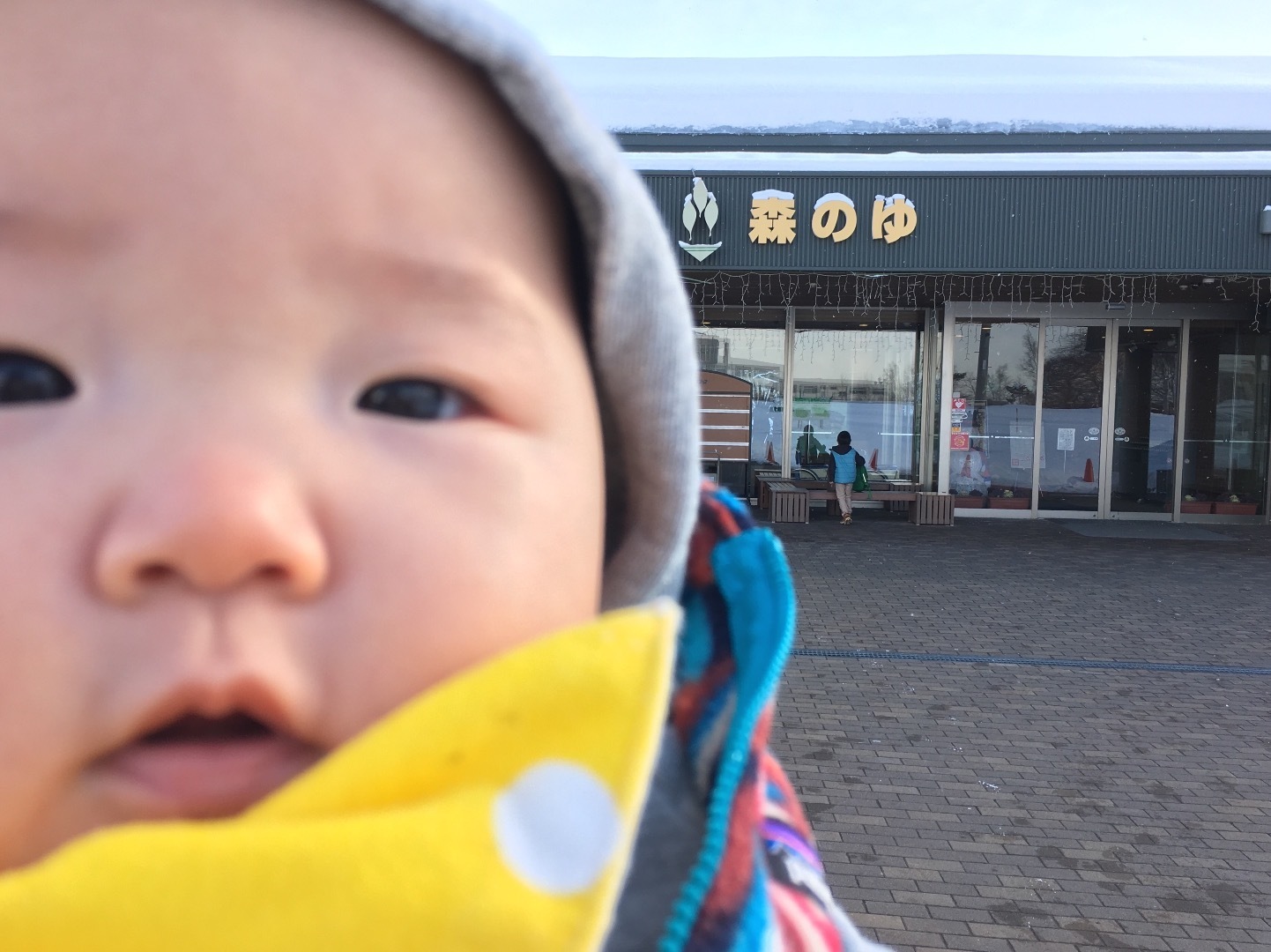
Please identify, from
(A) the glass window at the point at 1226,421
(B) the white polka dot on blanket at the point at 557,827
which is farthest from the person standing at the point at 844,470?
(B) the white polka dot on blanket at the point at 557,827

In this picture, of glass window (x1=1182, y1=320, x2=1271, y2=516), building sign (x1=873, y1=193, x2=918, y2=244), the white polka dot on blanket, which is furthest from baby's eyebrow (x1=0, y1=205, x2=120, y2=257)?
glass window (x1=1182, y1=320, x2=1271, y2=516)

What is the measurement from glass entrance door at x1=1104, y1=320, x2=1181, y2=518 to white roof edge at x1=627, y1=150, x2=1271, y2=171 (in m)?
4.53

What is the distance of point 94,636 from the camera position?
50 centimetres

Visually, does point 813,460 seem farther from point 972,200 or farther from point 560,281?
point 560,281

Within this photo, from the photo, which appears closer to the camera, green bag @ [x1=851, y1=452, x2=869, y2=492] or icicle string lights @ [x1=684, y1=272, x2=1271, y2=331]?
icicle string lights @ [x1=684, y1=272, x2=1271, y2=331]

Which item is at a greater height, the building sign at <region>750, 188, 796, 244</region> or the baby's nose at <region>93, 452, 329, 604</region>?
the building sign at <region>750, 188, 796, 244</region>

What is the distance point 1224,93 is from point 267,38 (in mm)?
14147

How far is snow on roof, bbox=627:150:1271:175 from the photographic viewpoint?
840 centimetres

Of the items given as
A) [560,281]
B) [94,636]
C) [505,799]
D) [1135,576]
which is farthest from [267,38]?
[1135,576]

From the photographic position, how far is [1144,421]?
13117 millimetres

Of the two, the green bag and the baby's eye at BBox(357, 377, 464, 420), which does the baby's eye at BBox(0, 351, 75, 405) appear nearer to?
the baby's eye at BBox(357, 377, 464, 420)

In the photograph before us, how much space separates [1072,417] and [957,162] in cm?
586

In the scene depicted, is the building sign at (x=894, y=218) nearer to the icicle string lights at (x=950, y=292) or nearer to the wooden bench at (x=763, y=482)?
the icicle string lights at (x=950, y=292)

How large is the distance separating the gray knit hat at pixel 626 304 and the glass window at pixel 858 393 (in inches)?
510
